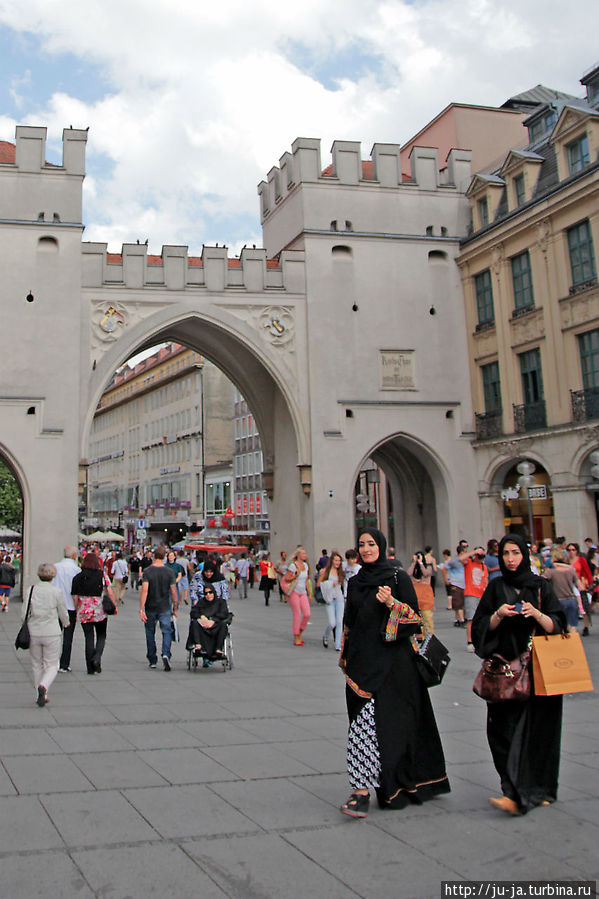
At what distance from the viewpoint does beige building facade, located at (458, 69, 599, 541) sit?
23.6m

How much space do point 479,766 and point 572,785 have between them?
30.0 inches

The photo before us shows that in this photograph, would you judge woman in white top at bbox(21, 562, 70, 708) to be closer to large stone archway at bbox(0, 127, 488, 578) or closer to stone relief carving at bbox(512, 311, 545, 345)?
large stone archway at bbox(0, 127, 488, 578)

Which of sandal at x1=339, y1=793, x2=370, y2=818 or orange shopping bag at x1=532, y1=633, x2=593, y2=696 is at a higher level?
orange shopping bag at x1=532, y1=633, x2=593, y2=696

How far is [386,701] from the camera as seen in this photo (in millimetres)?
5137

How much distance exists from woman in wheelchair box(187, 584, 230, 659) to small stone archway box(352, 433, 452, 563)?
17694 mm

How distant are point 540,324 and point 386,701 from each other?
2216 cm

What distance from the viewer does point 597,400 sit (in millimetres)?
23234

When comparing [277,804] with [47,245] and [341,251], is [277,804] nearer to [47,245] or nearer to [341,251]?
[47,245]


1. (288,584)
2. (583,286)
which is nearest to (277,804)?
(288,584)

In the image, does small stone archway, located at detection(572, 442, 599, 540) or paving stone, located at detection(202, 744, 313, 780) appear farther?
small stone archway, located at detection(572, 442, 599, 540)

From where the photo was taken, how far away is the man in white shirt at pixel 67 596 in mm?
11383

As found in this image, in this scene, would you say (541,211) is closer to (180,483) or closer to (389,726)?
(389,726)

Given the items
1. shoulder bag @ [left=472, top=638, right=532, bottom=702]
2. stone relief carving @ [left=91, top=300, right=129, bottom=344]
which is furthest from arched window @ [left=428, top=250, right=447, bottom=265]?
shoulder bag @ [left=472, top=638, right=532, bottom=702]

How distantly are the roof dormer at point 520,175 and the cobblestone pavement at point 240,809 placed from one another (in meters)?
20.7
